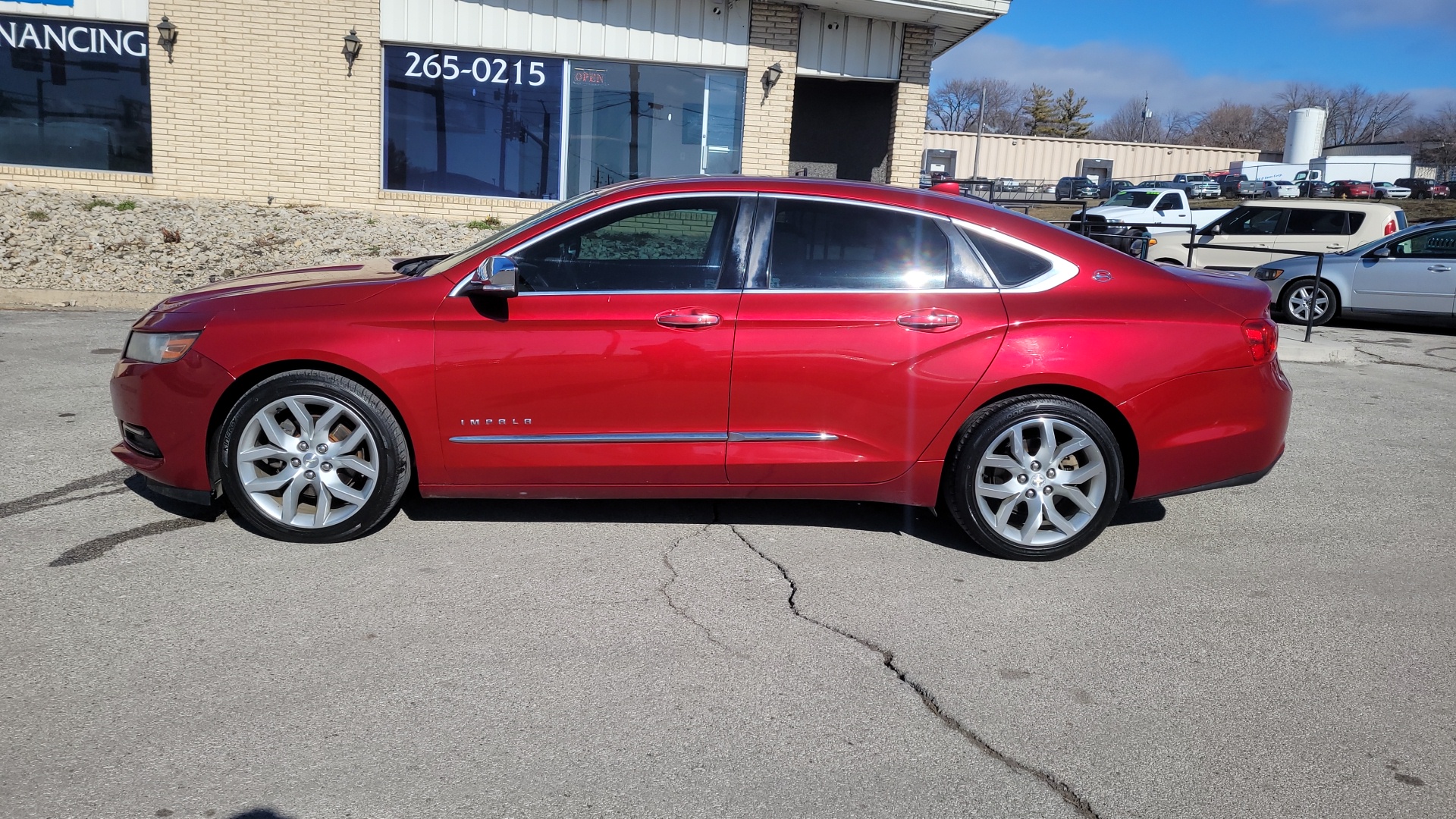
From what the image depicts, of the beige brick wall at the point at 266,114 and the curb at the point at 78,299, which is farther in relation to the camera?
the beige brick wall at the point at 266,114

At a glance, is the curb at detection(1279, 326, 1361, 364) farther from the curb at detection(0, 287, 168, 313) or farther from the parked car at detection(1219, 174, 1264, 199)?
the parked car at detection(1219, 174, 1264, 199)

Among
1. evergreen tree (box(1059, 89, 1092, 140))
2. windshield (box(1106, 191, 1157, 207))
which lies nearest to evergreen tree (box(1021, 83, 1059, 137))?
evergreen tree (box(1059, 89, 1092, 140))

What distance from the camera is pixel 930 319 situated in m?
4.68

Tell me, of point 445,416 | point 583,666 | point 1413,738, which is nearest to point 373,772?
point 583,666

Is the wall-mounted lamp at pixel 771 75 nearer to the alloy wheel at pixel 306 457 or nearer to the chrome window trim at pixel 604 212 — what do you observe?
the chrome window trim at pixel 604 212

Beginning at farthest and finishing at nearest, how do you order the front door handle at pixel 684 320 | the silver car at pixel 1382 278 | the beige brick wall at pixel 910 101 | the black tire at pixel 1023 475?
the beige brick wall at pixel 910 101, the silver car at pixel 1382 278, the black tire at pixel 1023 475, the front door handle at pixel 684 320

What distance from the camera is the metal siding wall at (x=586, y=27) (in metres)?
15.4

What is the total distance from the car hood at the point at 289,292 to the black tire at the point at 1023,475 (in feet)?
8.60

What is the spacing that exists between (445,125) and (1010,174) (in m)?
62.5

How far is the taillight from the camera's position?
16.0ft

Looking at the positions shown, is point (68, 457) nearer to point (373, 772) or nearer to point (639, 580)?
point (639, 580)

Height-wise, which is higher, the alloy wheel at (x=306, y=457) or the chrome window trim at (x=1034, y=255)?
the chrome window trim at (x=1034, y=255)

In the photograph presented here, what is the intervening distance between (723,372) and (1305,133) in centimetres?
9096

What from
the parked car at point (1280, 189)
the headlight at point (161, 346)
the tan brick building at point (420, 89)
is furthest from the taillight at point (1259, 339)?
the parked car at point (1280, 189)
